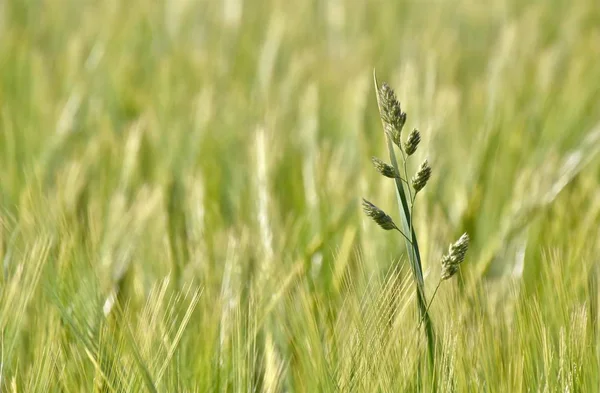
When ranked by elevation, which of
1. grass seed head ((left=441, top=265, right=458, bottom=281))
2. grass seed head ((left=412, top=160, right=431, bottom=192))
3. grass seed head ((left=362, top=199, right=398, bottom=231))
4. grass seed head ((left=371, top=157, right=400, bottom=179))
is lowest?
grass seed head ((left=441, top=265, right=458, bottom=281))

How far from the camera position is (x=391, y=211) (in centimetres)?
82

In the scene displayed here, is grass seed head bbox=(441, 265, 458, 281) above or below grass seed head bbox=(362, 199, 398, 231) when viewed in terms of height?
below

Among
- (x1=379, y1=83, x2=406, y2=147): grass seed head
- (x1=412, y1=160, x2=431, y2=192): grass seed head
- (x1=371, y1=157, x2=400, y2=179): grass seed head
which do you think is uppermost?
(x1=379, y1=83, x2=406, y2=147): grass seed head

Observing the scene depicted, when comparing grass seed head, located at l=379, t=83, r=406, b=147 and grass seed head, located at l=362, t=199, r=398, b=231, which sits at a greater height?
grass seed head, located at l=379, t=83, r=406, b=147

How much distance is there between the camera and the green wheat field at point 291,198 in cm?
52

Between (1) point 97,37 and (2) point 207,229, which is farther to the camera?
(1) point 97,37

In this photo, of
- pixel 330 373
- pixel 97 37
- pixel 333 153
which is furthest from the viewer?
pixel 97 37

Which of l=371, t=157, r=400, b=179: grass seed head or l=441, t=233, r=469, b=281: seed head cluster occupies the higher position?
l=371, t=157, r=400, b=179: grass seed head

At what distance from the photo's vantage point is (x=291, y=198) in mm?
940

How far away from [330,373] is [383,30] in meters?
1.19

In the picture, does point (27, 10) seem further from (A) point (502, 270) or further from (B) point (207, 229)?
(A) point (502, 270)

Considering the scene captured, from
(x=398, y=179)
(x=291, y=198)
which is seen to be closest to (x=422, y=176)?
(x=398, y=179)

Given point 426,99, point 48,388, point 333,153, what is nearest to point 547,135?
point 426,99

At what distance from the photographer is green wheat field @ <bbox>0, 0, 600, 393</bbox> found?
1.72ft
